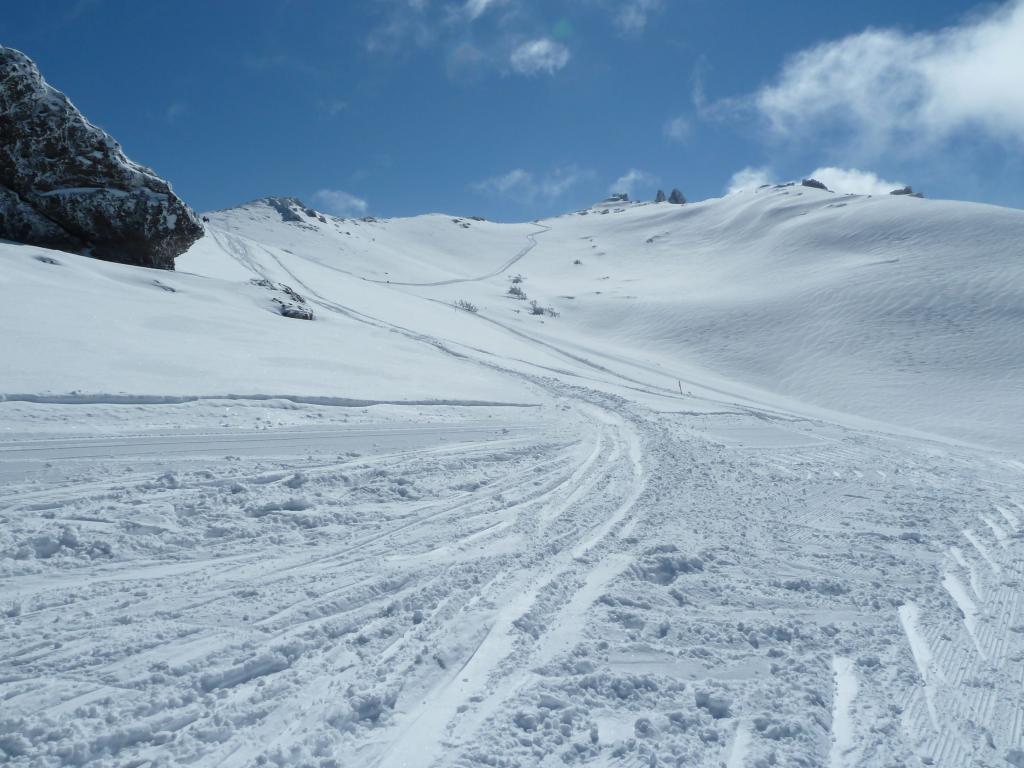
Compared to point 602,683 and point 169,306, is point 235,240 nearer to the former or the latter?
point 169,306

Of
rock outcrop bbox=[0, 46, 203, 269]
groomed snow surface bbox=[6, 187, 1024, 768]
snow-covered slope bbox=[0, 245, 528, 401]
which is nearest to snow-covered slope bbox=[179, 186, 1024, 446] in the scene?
snow-covered slope bbox=[0, 245, 528, 401]

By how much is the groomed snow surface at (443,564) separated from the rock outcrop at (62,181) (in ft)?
8.17

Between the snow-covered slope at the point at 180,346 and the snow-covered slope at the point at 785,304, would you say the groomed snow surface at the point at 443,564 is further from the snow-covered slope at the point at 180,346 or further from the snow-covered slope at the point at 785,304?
the snow-covered slope at the point at 785,304

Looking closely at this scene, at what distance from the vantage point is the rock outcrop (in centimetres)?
1515

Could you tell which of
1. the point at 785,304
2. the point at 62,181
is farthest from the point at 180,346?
the point at 785,304

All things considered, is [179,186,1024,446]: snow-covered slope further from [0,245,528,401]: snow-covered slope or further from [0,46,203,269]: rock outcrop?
[0,46,203,269]: rock outcrop

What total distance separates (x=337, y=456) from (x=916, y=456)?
33.7 feet

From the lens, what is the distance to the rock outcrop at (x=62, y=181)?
49.7ft

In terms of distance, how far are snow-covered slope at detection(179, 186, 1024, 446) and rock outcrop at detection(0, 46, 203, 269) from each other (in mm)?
6763

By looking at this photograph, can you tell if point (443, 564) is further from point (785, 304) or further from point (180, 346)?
point (785, 304)

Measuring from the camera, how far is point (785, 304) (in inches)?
1205

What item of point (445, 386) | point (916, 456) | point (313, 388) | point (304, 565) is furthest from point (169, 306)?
point (916, 456)

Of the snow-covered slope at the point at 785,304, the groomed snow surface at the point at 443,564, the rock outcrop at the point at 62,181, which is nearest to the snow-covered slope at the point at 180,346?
Answer: the groomed snow surface at the point at 443,564

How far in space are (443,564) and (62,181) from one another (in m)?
17.3
